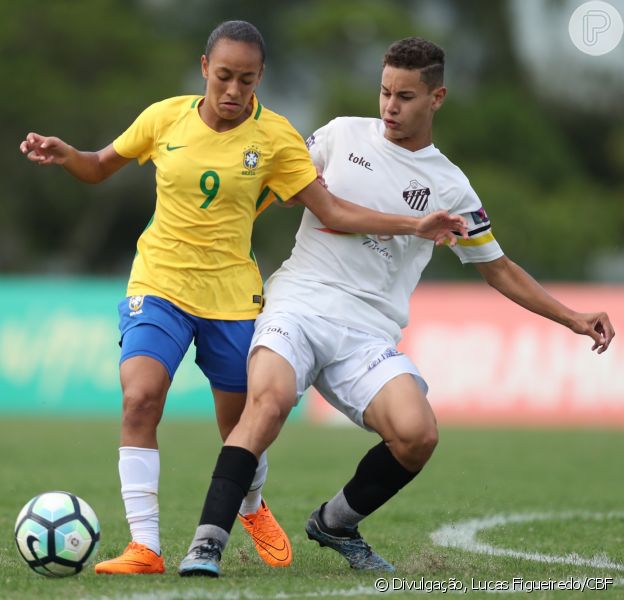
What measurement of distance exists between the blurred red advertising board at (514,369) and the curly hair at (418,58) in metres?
10.3

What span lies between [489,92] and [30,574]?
34.7m

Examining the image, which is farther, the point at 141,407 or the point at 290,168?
the point at 290,168

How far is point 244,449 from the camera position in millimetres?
5758

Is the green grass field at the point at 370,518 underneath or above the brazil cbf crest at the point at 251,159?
underneath

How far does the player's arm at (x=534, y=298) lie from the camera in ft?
21.5

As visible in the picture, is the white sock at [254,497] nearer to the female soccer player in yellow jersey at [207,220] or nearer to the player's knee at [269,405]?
the female soccer player in yellow jersey at [207,220]

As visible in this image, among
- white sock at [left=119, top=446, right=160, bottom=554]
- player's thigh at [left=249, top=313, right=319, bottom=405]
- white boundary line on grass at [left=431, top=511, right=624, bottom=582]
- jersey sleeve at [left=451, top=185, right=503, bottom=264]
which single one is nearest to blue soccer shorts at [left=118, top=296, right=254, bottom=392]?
player's thigh at [left=249, top=313, right=319, bottom=405]

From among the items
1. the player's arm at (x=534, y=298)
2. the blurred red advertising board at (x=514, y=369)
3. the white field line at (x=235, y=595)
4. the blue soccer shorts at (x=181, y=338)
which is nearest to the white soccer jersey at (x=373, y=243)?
the player's arm at (x=534, y=298)

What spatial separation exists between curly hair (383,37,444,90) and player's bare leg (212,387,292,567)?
171 centimetres

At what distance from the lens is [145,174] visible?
3466cm

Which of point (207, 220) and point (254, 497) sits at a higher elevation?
point (207, 220)

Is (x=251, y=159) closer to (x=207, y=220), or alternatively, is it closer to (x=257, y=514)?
(x=207, y=220)

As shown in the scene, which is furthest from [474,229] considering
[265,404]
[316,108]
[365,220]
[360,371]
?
[316,108]

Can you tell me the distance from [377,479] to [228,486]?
31.4 inches
